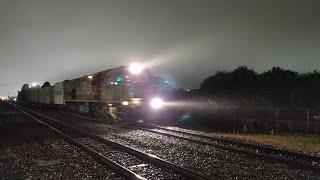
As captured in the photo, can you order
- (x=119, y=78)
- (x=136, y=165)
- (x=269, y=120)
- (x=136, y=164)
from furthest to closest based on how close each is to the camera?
(x=119, y=78)
(x=269, y=120)
(x=136, y=164)
(x=136, y=165)

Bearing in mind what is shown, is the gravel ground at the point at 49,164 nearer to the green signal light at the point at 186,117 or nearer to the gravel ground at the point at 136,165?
the gravel ground at the point at 136,165

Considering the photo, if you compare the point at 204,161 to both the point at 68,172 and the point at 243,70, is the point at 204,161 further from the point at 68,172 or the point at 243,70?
the point at 243,70

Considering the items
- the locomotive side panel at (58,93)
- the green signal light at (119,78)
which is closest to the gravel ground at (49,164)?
the green signal light at (119,78)

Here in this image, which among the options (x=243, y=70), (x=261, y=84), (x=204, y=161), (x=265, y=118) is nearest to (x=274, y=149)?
(x=204, y=161)

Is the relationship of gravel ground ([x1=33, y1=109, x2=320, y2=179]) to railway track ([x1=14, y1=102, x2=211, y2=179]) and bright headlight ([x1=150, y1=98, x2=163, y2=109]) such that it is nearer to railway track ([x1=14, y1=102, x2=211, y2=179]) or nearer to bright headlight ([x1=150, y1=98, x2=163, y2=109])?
railway track ([x1=14, y1=102, x2=211, y2=179])

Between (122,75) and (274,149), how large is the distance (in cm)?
1540

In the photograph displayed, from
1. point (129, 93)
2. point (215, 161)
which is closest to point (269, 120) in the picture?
point (129, 93)

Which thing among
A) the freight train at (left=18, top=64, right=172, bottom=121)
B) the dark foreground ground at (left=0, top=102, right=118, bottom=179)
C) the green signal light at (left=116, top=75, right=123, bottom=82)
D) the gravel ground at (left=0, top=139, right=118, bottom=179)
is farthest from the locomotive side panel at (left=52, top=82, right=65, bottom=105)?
the gravel ground at (left=0, top=139, right=118, bottom=179)

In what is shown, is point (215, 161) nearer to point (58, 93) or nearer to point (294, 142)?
point (294, 142)

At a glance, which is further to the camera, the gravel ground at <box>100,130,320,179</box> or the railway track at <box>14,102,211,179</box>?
the gravel ground at <box>100,130,320,179</box>

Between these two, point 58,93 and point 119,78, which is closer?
point 119,78

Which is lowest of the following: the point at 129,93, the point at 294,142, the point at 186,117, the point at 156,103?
the point at 294,142

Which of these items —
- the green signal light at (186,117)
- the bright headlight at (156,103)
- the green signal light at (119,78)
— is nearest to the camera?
the bright headlight at (156,103)

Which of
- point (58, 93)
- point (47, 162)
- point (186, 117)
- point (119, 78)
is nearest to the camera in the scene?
point (47, 162)
